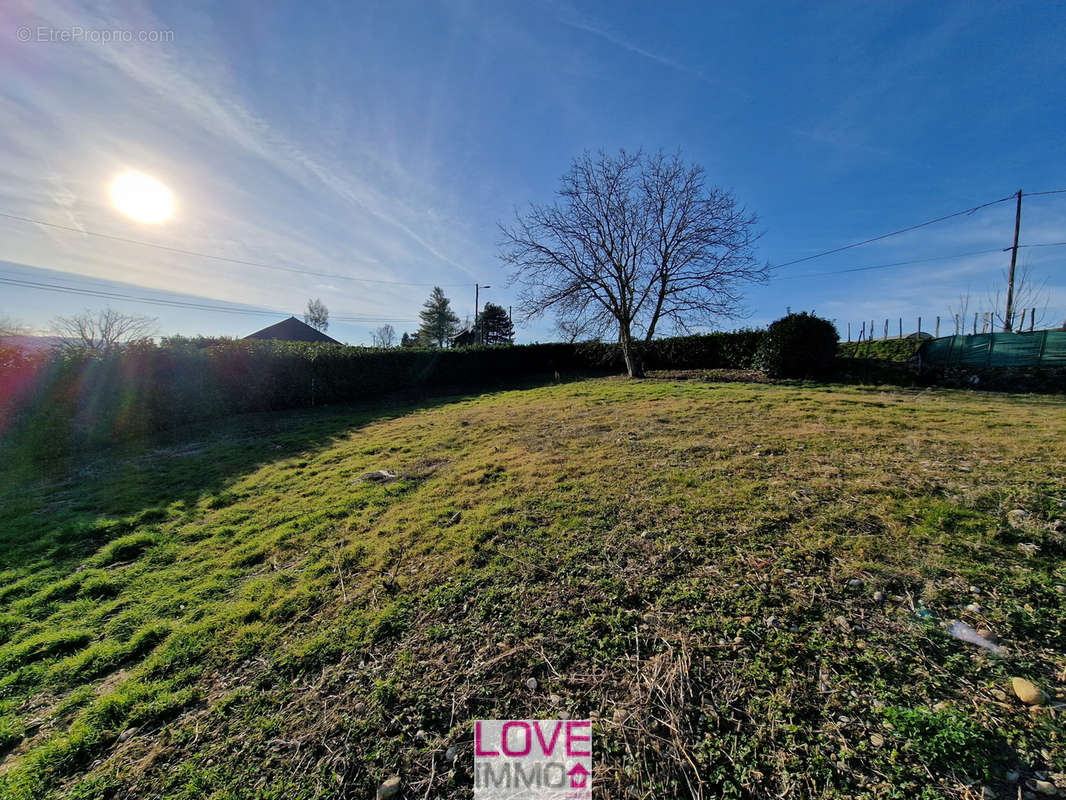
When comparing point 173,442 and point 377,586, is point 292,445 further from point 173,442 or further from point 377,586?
point 377,586

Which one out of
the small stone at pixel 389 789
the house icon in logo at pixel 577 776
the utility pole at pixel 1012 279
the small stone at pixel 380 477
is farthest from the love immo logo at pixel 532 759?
the utility pole at pixel 1012 279

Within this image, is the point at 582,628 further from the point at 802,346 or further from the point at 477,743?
the point at 802,346

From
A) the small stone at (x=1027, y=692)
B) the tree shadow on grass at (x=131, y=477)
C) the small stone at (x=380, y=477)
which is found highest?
the small stone at (x=1027, y=692)

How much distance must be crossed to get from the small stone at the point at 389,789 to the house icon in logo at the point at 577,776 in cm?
67

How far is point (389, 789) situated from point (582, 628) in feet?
3.46

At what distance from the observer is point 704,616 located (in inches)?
79.1

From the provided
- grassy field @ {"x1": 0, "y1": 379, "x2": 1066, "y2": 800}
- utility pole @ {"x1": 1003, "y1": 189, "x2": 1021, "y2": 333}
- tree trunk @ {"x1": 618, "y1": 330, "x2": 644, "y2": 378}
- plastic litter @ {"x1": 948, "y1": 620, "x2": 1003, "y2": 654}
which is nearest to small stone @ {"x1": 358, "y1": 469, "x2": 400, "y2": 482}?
grassy field @ {"x1": 0, "y1": 379, "x2": 1066, "y2": 800}

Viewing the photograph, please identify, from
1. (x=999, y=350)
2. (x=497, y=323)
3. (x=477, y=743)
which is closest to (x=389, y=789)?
(x=477, y=743)

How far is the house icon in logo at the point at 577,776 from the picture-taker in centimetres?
142

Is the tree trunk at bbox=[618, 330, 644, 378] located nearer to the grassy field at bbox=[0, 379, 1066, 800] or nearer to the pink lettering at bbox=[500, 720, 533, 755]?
the grassy field at bbox=[0, 379, 1066, 800]

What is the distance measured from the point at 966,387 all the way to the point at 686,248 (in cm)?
909

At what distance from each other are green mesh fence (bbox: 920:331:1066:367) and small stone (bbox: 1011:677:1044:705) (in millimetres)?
14840

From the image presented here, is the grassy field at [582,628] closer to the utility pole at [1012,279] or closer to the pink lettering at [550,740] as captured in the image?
the pink lettering at [550,740]

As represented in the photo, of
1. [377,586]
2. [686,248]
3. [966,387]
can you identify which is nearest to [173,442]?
[377,586]
